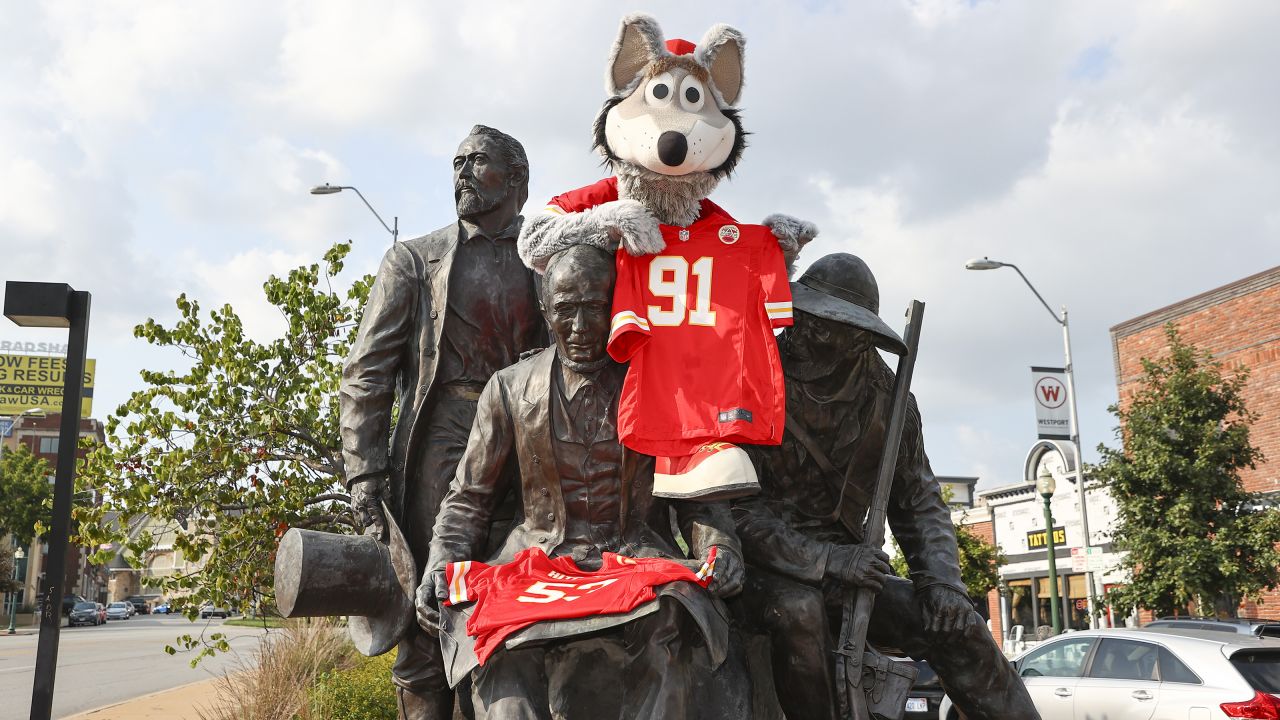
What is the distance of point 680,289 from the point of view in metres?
3.63

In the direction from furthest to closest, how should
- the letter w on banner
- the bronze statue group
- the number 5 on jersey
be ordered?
1. the letter w on banner
2. the number 5 on jersey
3. the bronze statue group

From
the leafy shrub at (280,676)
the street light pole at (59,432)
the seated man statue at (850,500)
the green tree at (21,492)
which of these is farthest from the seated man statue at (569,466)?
the green tree at (21,492)

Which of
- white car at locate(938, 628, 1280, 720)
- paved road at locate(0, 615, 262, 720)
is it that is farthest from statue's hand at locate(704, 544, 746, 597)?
paved road at locate(0, 615, 262, 720)

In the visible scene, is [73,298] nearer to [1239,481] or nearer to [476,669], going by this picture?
[476,669]

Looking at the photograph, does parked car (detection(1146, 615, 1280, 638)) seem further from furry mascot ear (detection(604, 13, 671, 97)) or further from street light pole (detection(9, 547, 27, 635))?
street light pole (detection(9, 547, 27, 635))

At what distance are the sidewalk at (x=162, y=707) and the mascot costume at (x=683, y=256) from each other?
956cm

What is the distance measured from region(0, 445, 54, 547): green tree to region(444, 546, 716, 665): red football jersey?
43.7 meters

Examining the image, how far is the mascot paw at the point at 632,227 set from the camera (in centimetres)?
360

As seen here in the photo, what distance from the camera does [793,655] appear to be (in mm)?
3369

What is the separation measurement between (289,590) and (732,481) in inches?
63.1

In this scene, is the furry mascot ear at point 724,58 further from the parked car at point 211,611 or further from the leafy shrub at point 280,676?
the parked car at point 211,611

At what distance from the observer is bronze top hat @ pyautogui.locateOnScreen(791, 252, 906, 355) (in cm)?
362

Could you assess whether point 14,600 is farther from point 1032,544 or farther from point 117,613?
point 1032,544

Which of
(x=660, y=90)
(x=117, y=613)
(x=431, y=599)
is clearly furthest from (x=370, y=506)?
(x=117, y=613)
